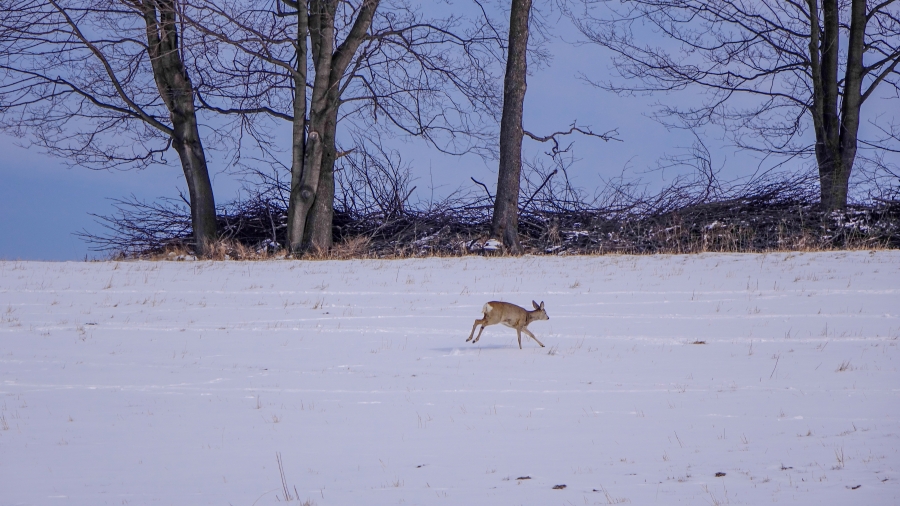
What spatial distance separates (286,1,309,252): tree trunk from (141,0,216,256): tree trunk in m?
2.35

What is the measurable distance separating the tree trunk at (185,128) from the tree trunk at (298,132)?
2352 mm

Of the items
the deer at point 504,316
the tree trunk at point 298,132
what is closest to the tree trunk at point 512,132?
the tree trunk at point 298,132

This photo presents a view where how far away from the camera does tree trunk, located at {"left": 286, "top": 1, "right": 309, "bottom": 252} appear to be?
2055 cm

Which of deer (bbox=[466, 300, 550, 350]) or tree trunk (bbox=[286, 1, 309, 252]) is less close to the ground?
tree trunk (bbox=[286, 1, 309, 252])

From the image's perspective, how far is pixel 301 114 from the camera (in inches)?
820

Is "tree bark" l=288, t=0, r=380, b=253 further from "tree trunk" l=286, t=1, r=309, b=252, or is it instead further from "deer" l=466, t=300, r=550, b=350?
"deer" l=466, t=300, r=550, b=350

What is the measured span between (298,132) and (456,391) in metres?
14.3

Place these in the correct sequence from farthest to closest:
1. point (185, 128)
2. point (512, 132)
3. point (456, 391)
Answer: point (185, 128) → point (512, 132) → point (456, 391)

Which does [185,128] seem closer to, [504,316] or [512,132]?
[512,132]

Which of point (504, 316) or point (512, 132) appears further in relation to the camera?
point (512, 132)

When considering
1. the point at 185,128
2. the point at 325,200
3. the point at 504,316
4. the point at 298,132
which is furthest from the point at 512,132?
the point at 504,316

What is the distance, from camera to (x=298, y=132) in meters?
20.8

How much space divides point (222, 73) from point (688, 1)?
12.5m

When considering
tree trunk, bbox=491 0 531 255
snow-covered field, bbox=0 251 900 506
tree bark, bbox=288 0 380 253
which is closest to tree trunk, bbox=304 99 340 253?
tree bark, bbox=288 0 380 253
